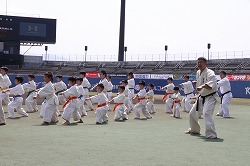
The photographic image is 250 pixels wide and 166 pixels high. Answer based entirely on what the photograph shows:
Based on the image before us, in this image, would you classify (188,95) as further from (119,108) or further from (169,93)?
(119,108)

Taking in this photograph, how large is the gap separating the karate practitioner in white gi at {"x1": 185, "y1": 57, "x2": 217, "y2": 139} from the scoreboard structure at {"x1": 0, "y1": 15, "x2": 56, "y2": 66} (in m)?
34.3

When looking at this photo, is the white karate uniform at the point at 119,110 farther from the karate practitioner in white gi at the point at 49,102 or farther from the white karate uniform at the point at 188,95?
the white karate uniform at the point at 188,95

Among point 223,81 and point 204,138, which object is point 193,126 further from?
point 223,81

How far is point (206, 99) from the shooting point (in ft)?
31.6

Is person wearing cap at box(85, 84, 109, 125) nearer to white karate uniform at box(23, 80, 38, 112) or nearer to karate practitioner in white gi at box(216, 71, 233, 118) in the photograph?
white karate uniform at box(23, 80, 38, 112)

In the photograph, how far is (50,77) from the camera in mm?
12617

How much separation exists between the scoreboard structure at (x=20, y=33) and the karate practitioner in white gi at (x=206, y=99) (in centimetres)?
3431

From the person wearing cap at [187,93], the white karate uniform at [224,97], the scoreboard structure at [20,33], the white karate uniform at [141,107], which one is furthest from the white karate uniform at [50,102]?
the scoreboard structure at [20,33]

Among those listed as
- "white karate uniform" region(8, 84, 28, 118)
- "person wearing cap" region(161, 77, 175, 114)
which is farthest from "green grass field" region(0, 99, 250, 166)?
"person wearing cap" region(161, 77, 175, 114)

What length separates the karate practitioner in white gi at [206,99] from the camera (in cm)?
919

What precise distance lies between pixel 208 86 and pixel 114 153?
3.38 m

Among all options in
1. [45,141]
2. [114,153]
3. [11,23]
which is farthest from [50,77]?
[11,23]

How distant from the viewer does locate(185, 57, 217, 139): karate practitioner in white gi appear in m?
9.19

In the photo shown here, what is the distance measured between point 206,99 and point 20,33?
3511cm
